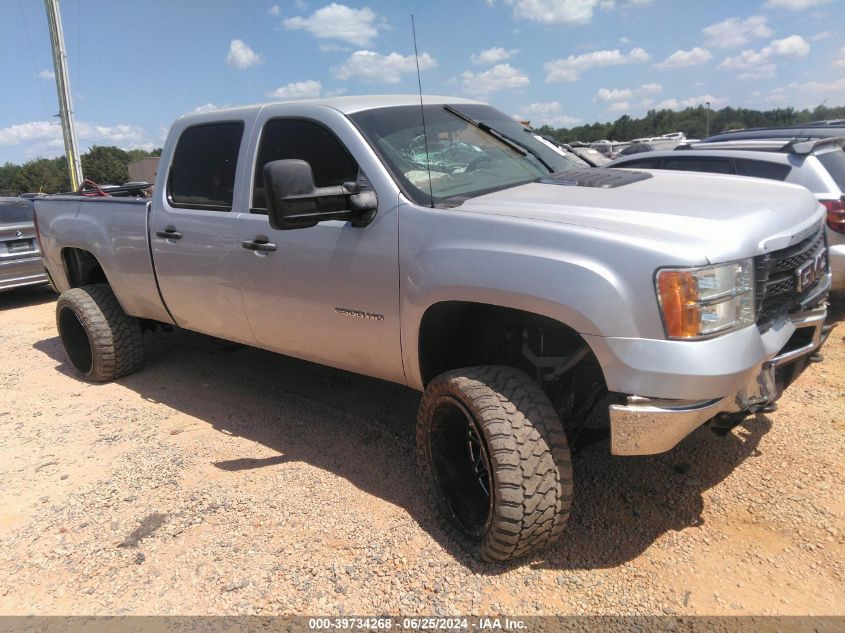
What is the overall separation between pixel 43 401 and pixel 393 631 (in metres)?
3.83

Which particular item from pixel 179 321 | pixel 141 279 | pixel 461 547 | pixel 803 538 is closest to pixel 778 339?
pixel 803 538

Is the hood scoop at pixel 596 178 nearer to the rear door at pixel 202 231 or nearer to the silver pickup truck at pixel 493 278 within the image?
the silver pickup truck at pixel 493 278

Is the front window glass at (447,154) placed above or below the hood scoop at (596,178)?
above

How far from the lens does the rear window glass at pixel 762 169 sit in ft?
19.0

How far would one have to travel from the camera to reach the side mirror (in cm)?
268

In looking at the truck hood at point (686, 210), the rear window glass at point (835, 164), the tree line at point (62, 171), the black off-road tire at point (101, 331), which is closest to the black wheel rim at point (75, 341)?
the black off-road tire at point (101, 331)

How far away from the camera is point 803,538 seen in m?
2.75

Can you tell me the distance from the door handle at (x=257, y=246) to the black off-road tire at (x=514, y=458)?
131 centimetres

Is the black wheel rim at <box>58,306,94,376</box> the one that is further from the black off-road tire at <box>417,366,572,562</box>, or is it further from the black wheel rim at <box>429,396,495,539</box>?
the black off-road tire at <box>417,366,572,562</box>

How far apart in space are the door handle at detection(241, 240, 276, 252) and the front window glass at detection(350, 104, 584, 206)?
81 centimetres

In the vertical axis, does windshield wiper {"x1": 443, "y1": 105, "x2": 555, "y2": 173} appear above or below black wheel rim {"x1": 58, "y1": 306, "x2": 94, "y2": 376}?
above

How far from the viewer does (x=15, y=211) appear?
30.5 ft

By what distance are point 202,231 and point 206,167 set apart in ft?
1.50

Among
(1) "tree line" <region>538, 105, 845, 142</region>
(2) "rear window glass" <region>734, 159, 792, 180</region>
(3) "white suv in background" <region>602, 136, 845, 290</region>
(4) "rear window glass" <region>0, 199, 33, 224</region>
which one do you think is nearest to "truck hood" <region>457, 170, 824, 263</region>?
(3) "white suv in background" <region>602, 136, 845, 290</region>
